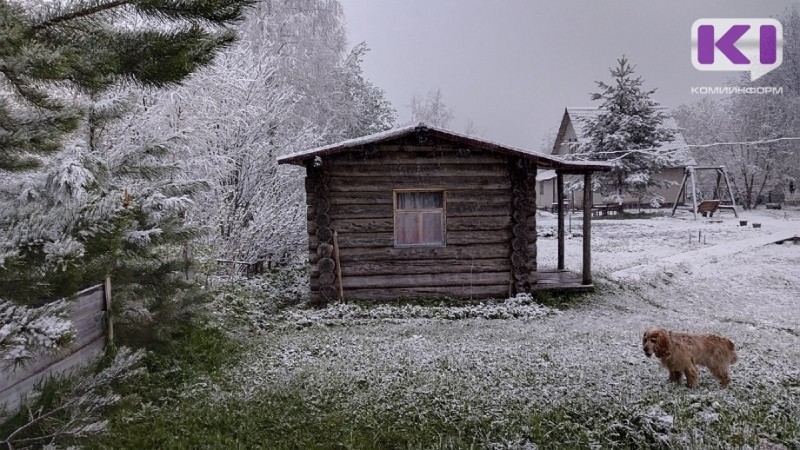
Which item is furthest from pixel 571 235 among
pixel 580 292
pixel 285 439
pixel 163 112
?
pixel 285 439

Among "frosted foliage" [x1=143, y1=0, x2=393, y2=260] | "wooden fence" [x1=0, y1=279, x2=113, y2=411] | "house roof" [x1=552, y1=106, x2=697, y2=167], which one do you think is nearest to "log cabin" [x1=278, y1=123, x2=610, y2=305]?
"frosted foliage" [x1=143, y1=0, x2=393, y2=260]

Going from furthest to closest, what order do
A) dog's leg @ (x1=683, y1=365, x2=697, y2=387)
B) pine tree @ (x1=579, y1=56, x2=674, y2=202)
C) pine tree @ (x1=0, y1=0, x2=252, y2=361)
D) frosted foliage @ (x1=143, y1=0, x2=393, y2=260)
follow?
pine tree @ (x1=579, y1=56, x2=674, y2=202) < frosted foliage @ (x1=143, y1=0, x2=393, y2=260) < dog's leg @ (x1=683, y1=365, x2=697, y2=387) < pine tree @ (x1=0, y1=0, x2=252, y2=361)

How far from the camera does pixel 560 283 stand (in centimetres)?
1186

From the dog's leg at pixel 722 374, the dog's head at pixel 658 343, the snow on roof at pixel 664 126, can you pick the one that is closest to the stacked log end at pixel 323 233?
the dog's head at pixel 658 343

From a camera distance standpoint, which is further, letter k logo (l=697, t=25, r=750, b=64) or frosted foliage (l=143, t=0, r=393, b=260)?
letter k logo (l=697, t=25, r=750, b=64)

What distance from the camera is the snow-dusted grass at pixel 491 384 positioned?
4219 millimetres

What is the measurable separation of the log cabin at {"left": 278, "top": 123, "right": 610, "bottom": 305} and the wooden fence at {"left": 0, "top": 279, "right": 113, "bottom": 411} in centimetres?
610

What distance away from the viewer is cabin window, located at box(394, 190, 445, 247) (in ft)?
36.2

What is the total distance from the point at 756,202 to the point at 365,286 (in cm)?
3763

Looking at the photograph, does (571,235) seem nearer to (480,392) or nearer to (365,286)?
(365,286)

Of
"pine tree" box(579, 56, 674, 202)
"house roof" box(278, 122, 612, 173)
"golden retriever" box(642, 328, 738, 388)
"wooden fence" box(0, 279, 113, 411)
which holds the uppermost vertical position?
"pine tree" box(579, 56, 674, 202)

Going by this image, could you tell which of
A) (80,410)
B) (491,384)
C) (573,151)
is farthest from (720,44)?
(573,151)

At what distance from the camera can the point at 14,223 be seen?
1819 mm

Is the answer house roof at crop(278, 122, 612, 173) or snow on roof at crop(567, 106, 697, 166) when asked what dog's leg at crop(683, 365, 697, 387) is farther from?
snow on roof at crop(567, 106, 697, 166)
